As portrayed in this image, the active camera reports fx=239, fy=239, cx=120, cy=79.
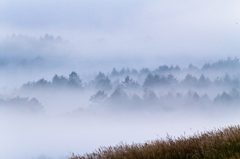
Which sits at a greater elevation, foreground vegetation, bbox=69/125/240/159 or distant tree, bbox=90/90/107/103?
distant tree, bbox=90/90/107/103

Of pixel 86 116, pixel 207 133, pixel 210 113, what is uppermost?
pixel 86 116

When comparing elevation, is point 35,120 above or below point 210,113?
above

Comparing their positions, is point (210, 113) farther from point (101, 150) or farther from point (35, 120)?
point (101, 150)

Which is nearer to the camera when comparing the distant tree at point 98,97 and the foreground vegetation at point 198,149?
the foreground vegetation at point 198,149

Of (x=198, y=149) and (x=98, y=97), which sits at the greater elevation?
(x=98, y=97)

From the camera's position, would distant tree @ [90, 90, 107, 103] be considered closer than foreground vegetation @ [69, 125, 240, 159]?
No

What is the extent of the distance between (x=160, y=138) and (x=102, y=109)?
17424 centimetres

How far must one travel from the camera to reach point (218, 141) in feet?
22.6

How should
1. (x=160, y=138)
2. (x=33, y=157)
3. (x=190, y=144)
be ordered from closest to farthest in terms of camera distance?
(x=190, y=144)
(x=160, y=138)
(x=33, y=157)

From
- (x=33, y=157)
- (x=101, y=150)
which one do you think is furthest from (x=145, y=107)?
(x=101, y=150)

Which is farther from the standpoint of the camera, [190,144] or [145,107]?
[145,107]

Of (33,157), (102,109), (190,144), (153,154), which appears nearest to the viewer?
(153,154)

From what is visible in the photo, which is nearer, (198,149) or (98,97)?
(198,149)

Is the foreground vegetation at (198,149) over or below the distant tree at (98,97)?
below
